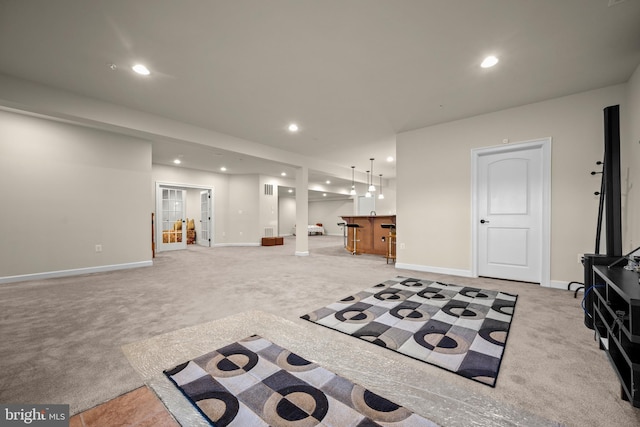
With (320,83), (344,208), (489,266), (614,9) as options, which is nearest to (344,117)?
(320,83)

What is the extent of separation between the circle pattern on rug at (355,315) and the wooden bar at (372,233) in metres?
4.25

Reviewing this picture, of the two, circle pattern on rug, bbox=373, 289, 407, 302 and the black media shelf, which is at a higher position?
the black media shelf

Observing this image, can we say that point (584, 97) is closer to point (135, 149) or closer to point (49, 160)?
point (135, 149)

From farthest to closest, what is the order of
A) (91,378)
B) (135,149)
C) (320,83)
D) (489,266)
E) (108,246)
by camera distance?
(135,149) → (108,246) → (489,266) → (320,83) → (91,378)

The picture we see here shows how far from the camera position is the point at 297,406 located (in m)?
1.35

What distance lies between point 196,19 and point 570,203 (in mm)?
4900

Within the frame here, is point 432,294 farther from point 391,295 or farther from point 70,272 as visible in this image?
point 70,272

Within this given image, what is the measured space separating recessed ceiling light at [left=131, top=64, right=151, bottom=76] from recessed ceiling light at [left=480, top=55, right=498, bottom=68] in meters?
3.72

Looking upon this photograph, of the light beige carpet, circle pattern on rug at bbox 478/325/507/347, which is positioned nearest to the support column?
the light beige carpet

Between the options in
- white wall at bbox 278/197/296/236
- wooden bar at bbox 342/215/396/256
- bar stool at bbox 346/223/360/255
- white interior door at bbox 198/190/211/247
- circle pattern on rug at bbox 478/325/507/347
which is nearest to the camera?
circle pattern on rug at bbox 478/325/507/347

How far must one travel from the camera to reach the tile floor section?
4.10 feet

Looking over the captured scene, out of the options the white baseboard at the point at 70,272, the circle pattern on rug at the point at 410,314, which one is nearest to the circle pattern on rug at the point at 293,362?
the circle pattern on rug at the point at 410,314

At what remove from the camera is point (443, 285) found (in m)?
3.71

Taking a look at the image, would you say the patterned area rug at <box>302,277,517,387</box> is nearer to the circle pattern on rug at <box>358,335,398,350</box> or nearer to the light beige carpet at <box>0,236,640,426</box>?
the circle pattern on rug at <box>358,335,398,350</box>
